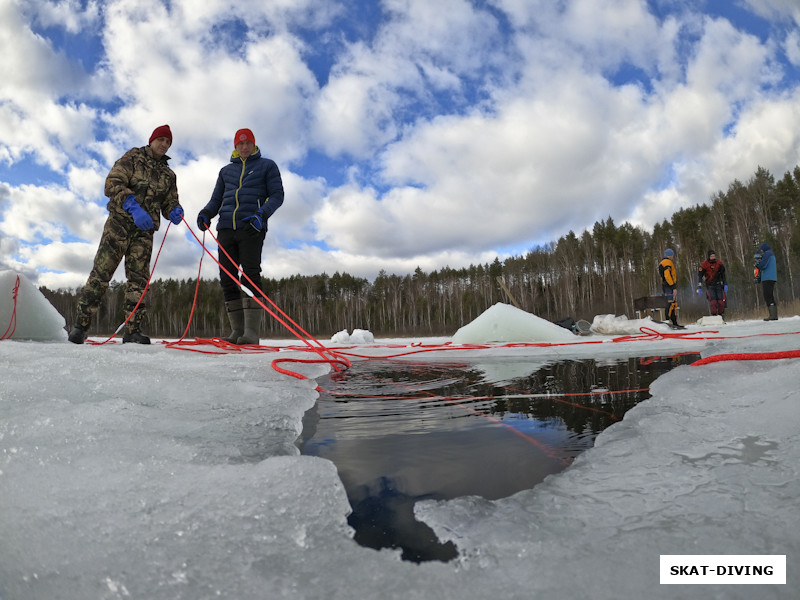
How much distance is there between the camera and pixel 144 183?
387 centimetres

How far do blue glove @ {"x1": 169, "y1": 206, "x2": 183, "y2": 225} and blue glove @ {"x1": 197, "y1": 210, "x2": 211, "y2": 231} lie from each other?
22cm

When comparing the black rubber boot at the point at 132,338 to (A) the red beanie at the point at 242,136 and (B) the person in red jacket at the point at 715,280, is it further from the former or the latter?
(B) the person in red jacket at the point at 715,280

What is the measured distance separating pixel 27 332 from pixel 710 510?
5.83m

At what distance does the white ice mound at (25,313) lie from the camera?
4.21 metres

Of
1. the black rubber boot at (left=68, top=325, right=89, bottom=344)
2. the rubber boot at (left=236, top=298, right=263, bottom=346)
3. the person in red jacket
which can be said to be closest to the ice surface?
the rubber boot at (left=236, top=298, right=263, bottom=346)

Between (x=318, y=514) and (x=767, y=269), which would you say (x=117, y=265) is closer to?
(x=318, y=514)

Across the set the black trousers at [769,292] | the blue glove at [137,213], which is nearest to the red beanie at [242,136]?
the blue glove at [137,213]

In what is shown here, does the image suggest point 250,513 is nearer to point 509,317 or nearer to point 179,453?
point 179,453

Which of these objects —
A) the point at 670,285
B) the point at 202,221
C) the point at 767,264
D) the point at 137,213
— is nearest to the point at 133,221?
the point at 137,213

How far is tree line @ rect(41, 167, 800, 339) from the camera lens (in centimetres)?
3189

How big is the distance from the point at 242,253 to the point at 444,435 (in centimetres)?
343

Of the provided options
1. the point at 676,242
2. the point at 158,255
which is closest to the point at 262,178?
the point at 158,255

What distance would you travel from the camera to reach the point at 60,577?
0.45 meters

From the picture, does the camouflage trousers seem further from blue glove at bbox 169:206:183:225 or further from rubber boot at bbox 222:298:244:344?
rubber boot at bbox 222:298:244:344
